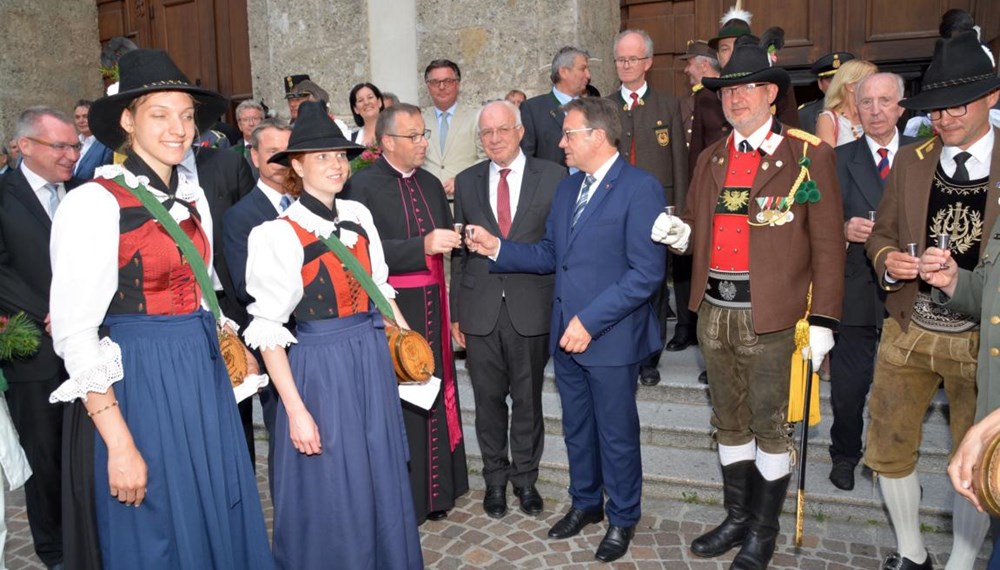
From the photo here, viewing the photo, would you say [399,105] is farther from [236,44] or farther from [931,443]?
[236,44]

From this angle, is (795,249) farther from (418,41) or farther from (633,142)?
(418,41)

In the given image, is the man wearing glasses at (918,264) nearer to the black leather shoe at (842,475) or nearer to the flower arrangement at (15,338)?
the black leather shoe at (842,475)

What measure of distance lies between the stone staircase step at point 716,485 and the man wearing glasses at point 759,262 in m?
→ 0.81

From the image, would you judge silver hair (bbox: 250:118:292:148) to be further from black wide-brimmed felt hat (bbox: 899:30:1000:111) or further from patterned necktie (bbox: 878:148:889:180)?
patterned necktie (bbox: 878:148:889:180)

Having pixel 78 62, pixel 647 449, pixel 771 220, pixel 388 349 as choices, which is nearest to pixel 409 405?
pixel 388 349

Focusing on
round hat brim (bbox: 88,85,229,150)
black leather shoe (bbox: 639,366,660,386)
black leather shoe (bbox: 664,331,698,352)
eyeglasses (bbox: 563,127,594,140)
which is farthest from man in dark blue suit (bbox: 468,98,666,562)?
black leather shoe (bbox: 664,331,698,352)

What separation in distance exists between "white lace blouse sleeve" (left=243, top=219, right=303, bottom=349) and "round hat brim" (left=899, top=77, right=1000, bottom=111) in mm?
2701

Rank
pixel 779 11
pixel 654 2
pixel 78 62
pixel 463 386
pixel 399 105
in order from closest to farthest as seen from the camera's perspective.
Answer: pixel 399 105 < pixel 463 386 < pixel 779 11 < pixel 654 2 < pixel 78 62

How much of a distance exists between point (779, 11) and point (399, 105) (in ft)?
14.9

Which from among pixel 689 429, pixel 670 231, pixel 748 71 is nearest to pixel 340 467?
pixel 670 231

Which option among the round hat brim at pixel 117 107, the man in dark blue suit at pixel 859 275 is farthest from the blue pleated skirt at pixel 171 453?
the man in dark blue suit at pixel 859 275

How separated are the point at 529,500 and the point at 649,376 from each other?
4.98 ft

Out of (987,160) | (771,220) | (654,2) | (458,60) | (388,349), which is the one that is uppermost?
(654,2)

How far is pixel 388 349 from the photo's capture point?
3.56 m
